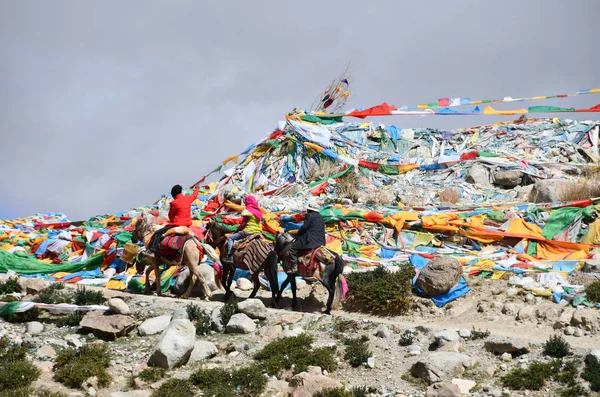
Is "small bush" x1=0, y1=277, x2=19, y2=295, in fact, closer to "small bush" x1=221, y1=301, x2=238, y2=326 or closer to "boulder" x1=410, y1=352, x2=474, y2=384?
"small bush" x1=221, y1=301, x2=238, y2=326

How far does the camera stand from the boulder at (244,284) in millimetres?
12227

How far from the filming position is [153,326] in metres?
8.88

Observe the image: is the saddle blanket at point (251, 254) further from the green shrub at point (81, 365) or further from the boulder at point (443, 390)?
the boulder at point (443, 390)

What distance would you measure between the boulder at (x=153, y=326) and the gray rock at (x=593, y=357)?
5.33 m

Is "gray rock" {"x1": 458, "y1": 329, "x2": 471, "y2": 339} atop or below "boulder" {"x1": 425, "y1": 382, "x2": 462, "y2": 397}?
atop

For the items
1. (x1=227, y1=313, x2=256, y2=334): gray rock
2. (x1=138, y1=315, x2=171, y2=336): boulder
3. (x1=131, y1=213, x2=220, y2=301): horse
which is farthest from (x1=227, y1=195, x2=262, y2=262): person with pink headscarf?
(x1=138, y1=315, x2=171, y2=336): boulder

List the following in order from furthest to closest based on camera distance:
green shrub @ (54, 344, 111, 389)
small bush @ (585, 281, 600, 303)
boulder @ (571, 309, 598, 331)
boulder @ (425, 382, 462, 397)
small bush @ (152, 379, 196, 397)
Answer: small bush @ (585, 281, 600, 303), boulder @ (571, 309, 598, 331), green shrub @ (54, 344, 111, 389), small bush @ (152, 379, 196, 397), boulder @ (425, 382, 462, 397)

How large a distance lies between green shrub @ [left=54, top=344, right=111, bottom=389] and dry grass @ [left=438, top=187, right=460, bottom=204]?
12641mm

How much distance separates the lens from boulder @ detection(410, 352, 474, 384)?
286 inches

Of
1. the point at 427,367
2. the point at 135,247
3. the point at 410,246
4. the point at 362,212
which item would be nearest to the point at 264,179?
the point at 362,212

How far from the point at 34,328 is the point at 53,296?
1183 millimetres

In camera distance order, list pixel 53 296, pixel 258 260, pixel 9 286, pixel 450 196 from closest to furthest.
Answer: pixel 53 296 → pixel 258 260 → pixel 9 286 → pixel 450 196

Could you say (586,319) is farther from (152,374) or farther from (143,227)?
(143,227)

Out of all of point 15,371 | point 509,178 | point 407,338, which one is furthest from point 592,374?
point 509,178
